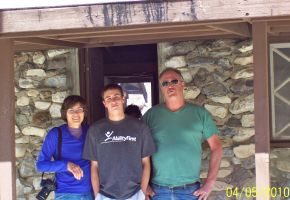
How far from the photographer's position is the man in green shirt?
158 inches

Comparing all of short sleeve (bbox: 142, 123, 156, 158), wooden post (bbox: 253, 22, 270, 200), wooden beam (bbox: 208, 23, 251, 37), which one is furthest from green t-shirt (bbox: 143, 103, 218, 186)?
wooden beam (bbox: 208, 23, 251, 37)

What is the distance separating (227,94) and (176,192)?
1.78 metres

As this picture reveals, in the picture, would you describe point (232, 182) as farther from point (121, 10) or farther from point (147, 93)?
point (147, 93)

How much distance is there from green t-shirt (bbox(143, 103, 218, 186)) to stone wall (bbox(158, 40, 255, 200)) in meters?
1.44

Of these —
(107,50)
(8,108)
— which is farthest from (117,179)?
(107,50)

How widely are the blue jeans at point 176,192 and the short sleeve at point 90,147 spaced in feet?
1.78

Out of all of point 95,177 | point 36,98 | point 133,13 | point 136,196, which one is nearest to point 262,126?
point 136,196

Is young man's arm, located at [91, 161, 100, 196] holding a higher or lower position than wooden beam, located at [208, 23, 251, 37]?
lower

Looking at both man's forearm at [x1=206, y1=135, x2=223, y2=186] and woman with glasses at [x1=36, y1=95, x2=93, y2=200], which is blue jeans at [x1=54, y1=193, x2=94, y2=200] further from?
man's forearm at [x1=206, y1=135, x2=223, y2=186]

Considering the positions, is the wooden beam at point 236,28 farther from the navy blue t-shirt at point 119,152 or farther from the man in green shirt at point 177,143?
the navy blue t-shirt at point 119,152

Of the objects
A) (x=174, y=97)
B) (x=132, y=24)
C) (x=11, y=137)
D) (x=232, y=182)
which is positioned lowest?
(x=232, y=182)

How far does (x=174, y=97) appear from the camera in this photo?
13.3 ft

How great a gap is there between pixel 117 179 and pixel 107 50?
2.83 m
